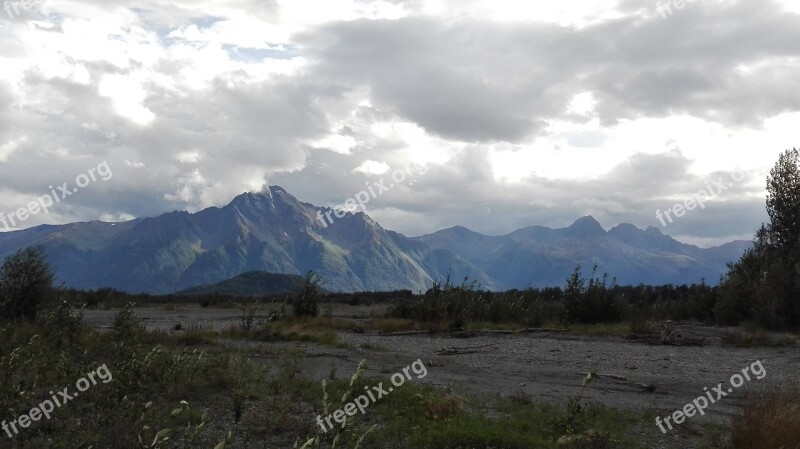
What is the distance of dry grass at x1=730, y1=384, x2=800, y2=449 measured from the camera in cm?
798

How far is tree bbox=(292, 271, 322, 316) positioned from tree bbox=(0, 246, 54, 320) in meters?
12.8

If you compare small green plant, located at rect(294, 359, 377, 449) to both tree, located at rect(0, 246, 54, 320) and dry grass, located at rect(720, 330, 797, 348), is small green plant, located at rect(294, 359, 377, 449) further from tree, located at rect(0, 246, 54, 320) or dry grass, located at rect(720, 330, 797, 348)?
dry grass, located at rect(720, 330, 797, 348)

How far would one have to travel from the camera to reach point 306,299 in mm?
32250

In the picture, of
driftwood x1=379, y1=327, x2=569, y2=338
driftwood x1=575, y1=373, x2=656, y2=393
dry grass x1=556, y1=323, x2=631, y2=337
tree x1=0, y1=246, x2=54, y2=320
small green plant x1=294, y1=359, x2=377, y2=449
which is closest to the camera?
small green plant x1=294, y1=359, x2=377, y2=449

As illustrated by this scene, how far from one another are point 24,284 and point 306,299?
45.8 feet

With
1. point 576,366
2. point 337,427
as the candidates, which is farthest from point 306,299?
point 337,427

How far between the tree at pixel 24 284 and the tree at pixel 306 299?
505 inches

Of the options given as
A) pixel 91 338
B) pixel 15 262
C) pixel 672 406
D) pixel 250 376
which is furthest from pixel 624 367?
pixel 15 262

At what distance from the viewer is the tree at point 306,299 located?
Answer: 32125 mm

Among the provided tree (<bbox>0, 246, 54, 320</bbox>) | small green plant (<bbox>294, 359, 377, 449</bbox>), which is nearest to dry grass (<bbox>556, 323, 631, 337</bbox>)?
tree (<bbox>0, 246, 54, 320</bbox>)

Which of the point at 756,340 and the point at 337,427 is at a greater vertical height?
the point at 337,427

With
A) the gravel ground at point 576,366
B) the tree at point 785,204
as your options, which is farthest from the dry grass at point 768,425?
the tree at point 785,204

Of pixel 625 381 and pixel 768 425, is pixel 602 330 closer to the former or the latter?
pixel 625 381

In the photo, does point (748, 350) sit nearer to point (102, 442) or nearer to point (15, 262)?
point (102, 442)
